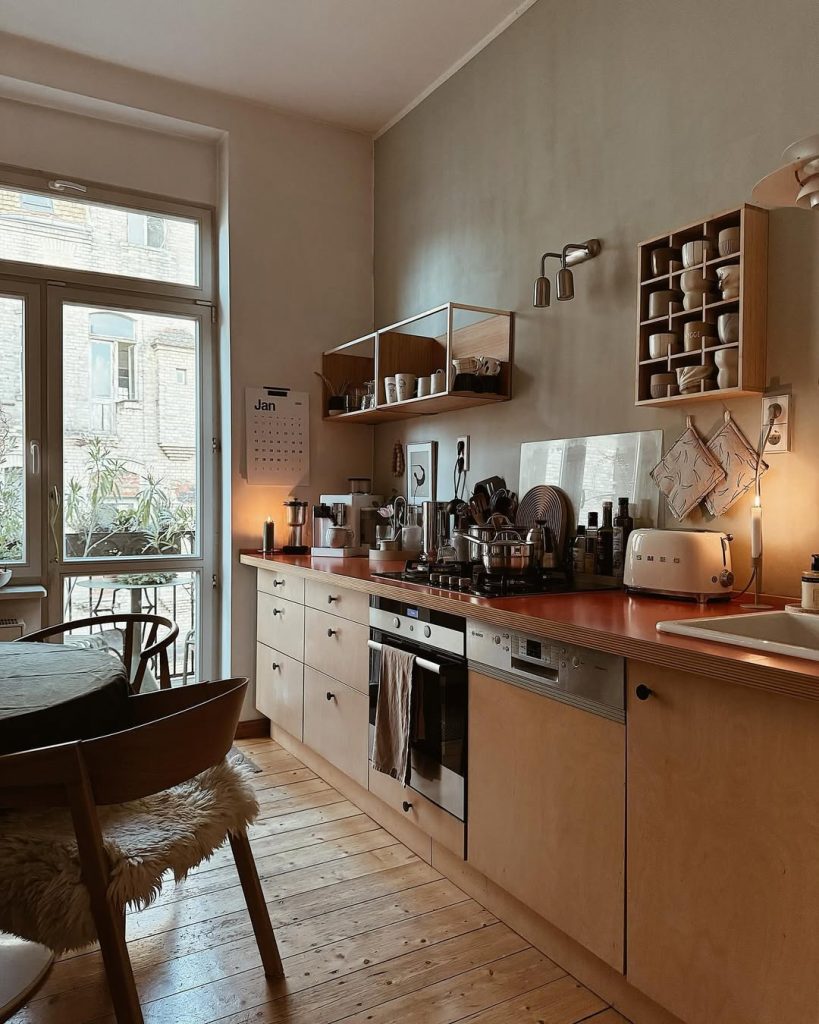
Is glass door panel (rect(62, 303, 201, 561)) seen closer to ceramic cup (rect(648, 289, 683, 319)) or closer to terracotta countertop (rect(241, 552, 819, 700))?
terracotta countertop (rect(241, 552, 819, 700))

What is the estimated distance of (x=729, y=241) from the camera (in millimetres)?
2061

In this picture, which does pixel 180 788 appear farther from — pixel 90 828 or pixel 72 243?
pixel 72 243

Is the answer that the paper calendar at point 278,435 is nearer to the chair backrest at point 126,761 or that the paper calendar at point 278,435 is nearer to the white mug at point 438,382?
the white mug at point 438,382

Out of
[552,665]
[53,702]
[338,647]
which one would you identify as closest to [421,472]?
[338,647]

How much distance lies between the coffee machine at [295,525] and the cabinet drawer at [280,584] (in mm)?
202

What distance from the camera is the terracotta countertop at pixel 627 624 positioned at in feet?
4.33

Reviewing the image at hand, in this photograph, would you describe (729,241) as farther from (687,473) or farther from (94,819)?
(94,819)

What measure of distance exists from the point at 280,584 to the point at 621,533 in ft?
5.37

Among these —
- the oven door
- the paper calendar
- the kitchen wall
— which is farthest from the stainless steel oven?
the paper calendar

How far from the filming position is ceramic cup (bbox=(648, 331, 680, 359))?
2211mm

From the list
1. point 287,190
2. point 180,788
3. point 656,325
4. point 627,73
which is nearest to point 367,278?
point 287,190

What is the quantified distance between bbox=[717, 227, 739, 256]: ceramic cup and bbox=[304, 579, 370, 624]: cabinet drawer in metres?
1.55

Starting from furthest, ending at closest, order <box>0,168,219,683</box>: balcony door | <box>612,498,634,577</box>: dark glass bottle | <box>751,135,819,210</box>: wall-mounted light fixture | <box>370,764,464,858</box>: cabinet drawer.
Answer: <box>0,168,219,683</box>: balcony door → <box>612,498,634,577</box>: dark glass bottle → <box>370,764,464,858</box>: cabinet drawer → <box>751,135,819,210</box>: wall-mounted light fixture

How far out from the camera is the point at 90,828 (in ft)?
4.48
